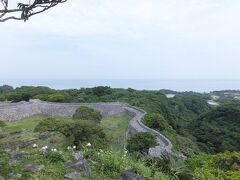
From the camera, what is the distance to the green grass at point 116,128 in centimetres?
2736

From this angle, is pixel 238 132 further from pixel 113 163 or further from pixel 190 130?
pixel 113 163

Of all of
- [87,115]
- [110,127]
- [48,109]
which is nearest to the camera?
[110,127]

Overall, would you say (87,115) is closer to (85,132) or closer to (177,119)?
(85,132)

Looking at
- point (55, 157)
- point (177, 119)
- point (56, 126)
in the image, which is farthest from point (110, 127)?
point (177, 119)

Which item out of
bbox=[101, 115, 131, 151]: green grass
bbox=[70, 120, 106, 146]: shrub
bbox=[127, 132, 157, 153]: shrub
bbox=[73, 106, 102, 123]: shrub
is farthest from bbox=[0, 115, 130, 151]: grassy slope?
bbox=[127, 132, 157, 153]: shrub

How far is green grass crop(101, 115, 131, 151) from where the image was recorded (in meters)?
27.4

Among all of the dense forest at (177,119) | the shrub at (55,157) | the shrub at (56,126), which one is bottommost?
the dense forest at (177,119)

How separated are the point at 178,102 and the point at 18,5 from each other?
249 ft

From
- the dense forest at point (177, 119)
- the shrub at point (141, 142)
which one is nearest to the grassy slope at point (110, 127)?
the dense forest at point (177, 119)

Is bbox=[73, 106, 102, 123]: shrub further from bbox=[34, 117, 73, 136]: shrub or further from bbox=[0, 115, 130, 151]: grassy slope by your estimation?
bbox=[34, 117, 73, 136]: shrub

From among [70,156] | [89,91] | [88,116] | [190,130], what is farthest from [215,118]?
[70,156]

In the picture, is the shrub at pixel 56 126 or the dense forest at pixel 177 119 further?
the dense forest at pixel 177 119

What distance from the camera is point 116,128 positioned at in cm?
3384

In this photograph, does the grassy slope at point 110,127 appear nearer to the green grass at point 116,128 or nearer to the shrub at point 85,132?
the green grass at point 116,128
